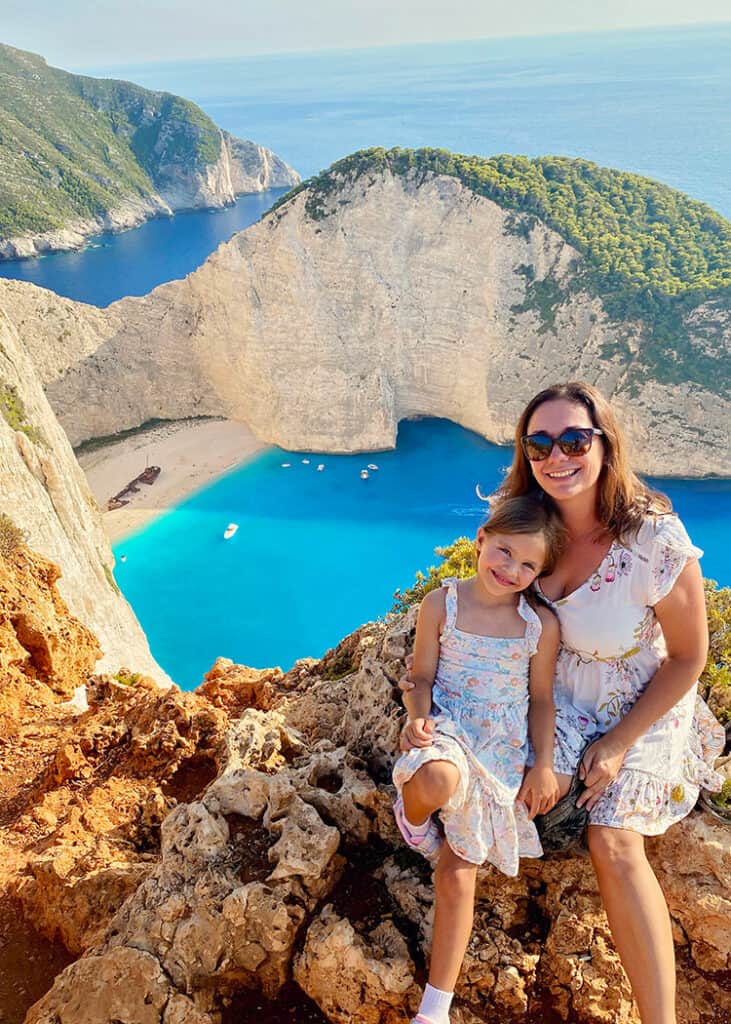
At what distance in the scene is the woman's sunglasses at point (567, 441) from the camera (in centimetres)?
320

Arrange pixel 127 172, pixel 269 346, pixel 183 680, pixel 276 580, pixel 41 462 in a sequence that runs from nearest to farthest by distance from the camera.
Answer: pixel 41 462
pixel 183 680
pixel 276 580
pixel 269 346
pixel 127 172

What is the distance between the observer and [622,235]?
97.2ft

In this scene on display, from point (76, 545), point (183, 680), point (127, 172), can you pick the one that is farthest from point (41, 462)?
point (127, 172)

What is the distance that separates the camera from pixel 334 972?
3.23 m

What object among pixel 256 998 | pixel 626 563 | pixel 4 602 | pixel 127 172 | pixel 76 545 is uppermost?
pixel 127 172

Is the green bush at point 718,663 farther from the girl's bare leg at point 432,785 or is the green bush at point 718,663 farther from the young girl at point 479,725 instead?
the girl's bare leg at point 432,785

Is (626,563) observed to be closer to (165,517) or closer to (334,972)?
(334,972)

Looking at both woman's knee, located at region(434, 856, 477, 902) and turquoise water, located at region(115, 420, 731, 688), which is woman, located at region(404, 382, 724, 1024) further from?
turquoise water, located at region(115, 420, 731, 688)

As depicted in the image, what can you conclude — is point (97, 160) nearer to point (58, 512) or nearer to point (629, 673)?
point (58, 512)

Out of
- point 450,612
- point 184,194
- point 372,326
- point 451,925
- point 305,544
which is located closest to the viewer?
point 451,925

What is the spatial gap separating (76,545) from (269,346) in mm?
18342

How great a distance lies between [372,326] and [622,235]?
11.8m

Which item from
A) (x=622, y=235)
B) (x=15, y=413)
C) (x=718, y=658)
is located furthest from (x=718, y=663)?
(x=622, y=235)

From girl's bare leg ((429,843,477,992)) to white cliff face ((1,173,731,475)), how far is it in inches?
1071
